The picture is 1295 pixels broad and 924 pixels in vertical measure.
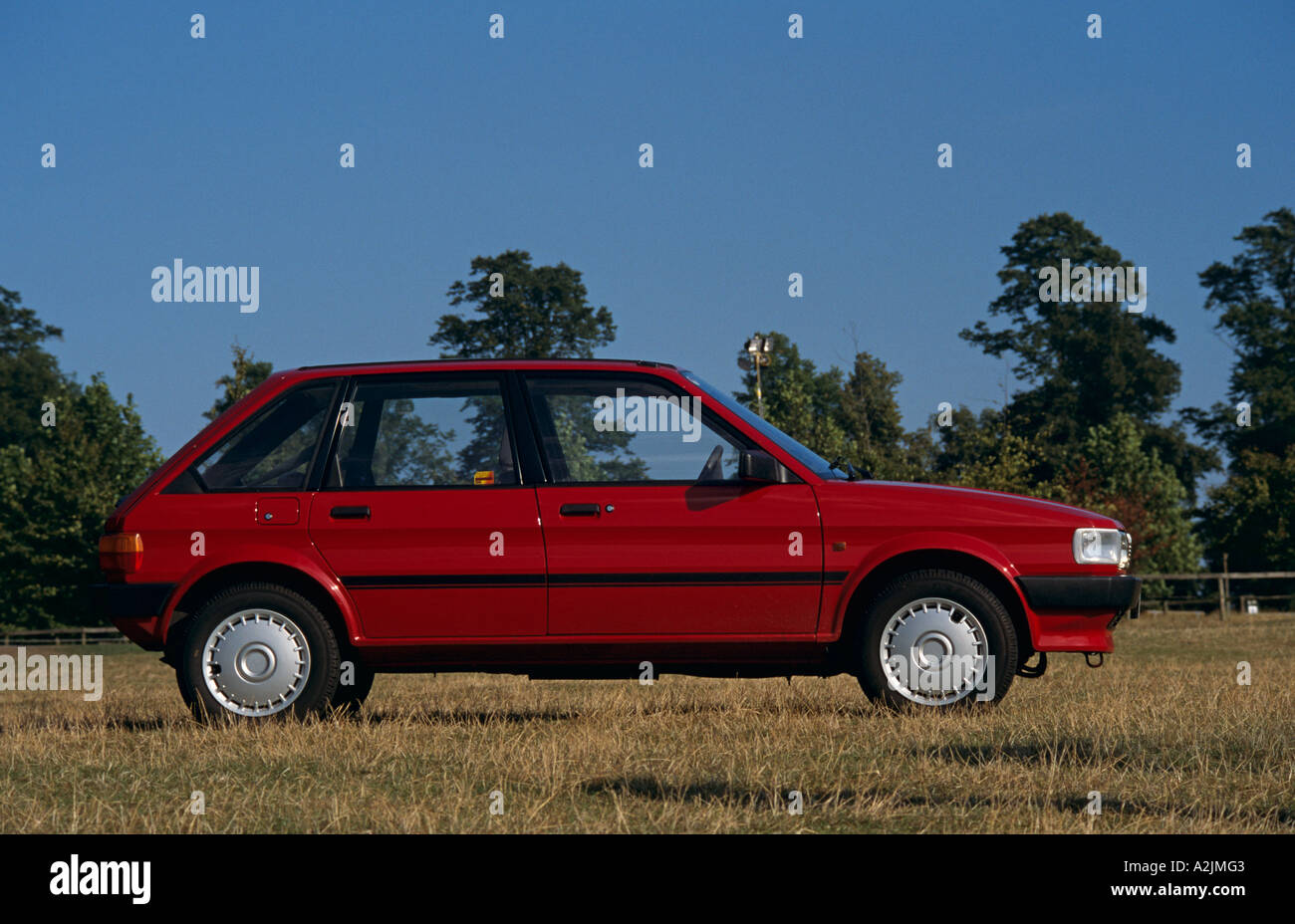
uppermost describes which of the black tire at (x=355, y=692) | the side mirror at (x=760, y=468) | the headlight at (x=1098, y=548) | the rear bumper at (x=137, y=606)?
the side mirror at (x=760, y=468)

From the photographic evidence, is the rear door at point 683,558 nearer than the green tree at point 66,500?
Yes

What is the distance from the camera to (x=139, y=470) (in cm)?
5744

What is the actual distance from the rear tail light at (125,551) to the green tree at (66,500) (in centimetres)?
4586

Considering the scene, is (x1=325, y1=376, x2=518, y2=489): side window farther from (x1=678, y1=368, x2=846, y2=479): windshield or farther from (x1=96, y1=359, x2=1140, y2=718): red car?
(x1=678, y1=368, x2=846, y2=479): windshield

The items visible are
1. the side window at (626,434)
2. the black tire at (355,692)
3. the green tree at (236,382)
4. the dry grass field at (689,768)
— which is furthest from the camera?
the green tree at (236,382)

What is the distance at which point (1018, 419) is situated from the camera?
2677 inches

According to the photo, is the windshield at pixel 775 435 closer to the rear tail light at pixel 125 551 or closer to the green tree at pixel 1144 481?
the rear tail light at pixel 125 551

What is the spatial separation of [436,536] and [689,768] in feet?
8.02

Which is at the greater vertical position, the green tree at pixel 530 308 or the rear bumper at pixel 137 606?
the green tree at pixel 530 308

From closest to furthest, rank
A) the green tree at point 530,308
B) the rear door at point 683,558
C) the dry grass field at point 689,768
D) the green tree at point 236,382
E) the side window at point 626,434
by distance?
the dry grass field at point 689,768, the rear door at point 683,558, the side window at point 626,434, the green tree at point 236,382, the green tree at point 530,308

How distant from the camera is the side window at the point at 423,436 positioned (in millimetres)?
8336

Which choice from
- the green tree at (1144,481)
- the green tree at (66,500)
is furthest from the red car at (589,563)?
the green tree at (1144,481)
